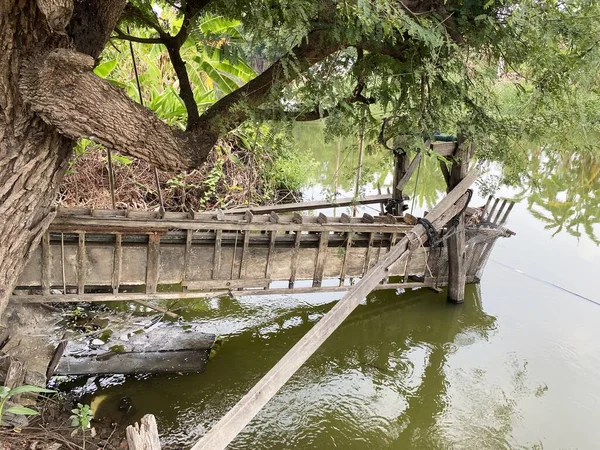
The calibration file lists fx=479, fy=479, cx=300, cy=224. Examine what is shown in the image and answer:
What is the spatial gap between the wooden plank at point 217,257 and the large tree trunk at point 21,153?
5.40 feet

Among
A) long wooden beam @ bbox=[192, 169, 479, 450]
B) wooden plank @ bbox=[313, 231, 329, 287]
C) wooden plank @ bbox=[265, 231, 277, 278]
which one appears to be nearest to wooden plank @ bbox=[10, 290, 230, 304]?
wooden plank @ bbox=[265, 231, 277, 278]

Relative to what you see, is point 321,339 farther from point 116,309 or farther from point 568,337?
point 568,337

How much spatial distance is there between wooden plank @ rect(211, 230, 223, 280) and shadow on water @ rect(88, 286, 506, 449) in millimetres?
893

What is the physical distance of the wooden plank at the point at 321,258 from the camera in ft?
16.4

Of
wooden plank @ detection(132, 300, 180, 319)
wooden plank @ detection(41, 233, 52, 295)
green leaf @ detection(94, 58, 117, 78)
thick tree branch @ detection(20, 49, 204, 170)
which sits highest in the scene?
green leaf @ detection(94, 58, 117, 78)

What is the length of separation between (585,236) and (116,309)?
8.04 metres

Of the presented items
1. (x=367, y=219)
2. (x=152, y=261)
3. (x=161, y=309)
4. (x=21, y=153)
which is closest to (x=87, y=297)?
(x=152, y=261)

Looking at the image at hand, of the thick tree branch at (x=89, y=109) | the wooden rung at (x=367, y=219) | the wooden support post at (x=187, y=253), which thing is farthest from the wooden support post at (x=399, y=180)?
the thick tree branch at (x=89, y=109)

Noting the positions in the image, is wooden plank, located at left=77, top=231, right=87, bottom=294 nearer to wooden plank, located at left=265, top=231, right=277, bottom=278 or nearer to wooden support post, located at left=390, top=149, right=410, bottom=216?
wooden plank, located at left=265, top=231, right=277, bottom=278

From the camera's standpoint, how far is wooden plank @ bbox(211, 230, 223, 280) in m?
4.52

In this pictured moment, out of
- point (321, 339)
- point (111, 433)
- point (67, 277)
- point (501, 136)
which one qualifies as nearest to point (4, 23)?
point (67, 277)

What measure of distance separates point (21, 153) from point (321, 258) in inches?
118

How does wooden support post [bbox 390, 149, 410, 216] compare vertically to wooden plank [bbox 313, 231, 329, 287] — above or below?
above

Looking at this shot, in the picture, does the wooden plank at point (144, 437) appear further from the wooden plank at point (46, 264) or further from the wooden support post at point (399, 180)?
the wooden support post at point (399, 180)
